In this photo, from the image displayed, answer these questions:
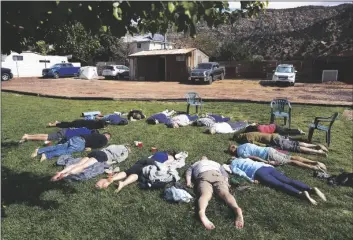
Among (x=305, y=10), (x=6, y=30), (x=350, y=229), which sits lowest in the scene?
(x=350, y=229)

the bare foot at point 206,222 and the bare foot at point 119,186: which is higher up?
the bare foot at point 119,186

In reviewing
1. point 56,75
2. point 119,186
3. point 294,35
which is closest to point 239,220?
point 119,186

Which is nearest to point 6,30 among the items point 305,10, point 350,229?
point 350,229

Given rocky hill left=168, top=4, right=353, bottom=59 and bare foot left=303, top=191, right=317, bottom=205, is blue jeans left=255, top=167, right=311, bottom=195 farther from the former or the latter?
rocky hill left=168, top=4, right=353, bottom=59

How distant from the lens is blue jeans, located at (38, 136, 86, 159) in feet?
26.7

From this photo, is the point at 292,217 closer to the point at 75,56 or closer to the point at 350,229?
the point at 350,229

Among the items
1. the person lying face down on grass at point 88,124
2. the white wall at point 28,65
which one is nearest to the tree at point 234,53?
the white wall at point 28,65

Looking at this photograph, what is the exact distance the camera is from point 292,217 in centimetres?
529

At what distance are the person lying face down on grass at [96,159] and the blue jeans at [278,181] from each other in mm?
3150

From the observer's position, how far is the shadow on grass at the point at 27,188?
18.7 ft

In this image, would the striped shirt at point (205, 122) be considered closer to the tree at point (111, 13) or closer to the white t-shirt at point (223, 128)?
the white t-shirt at point (223, 128)

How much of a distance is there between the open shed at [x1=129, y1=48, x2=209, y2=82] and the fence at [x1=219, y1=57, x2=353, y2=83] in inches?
152

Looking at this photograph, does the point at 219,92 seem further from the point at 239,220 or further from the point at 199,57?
the point at 239,220

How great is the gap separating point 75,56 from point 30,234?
44121 mm
